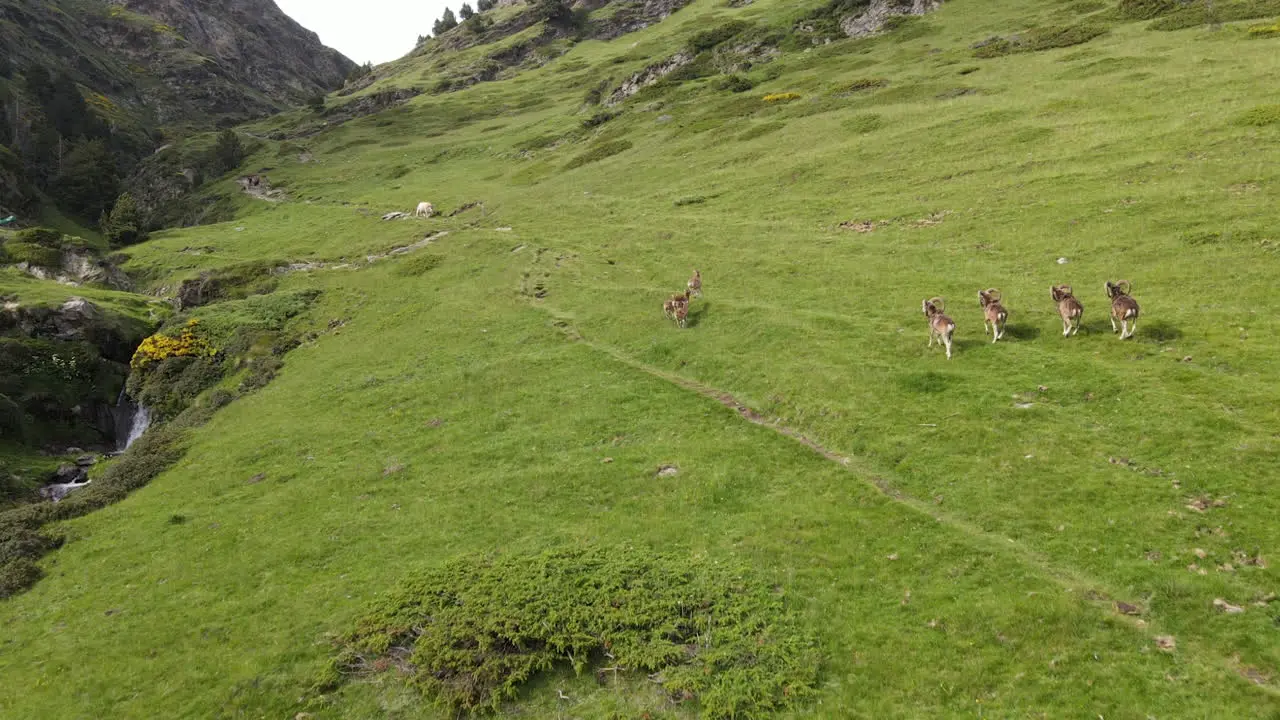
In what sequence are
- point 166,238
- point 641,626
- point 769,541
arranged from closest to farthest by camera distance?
point 641,626 < point 769,541 < point 166,238

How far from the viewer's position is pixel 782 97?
82312 millimetres

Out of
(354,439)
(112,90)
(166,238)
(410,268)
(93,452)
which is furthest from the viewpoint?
(112,90)

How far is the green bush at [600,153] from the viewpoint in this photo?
84244 mm

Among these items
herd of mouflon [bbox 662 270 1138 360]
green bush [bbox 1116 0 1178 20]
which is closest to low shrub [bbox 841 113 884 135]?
herd of mouflon [bbox 662 270 1138 360]

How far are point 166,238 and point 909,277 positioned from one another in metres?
106

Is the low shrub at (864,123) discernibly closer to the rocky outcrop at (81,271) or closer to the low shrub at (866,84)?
the low shrub at (866,84)

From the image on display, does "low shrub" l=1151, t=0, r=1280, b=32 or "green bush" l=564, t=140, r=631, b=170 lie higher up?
"green bush" l=564, t=140, r=631, b=170

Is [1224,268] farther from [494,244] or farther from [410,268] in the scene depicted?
[410,268]

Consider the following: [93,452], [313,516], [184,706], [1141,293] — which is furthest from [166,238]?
[1141,293]

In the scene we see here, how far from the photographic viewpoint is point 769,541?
1950 centimetres

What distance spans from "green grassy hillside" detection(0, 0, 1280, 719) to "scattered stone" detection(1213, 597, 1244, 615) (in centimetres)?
8

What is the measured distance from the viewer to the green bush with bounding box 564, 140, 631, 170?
84244 mm

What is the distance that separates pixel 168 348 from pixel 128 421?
20.1 feet

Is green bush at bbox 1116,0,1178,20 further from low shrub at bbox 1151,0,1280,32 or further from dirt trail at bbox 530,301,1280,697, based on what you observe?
dirt trail at bbox 530,301,1280,697
